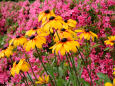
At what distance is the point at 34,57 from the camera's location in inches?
140

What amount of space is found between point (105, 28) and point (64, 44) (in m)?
2.02

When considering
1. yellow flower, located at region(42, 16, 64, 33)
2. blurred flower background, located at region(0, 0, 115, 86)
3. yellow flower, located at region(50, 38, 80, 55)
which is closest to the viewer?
yellow flower, located at region(50, 38, 80, 55)

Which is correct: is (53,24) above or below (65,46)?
above

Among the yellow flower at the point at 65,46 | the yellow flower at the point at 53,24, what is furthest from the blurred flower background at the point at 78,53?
the yellow flower at the point at 65,46

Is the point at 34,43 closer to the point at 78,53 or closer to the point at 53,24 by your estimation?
the point at 53,24

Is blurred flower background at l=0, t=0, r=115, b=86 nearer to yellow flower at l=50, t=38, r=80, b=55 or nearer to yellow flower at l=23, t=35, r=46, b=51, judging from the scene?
yellow flower at l=23, t=35, r=46, b=51

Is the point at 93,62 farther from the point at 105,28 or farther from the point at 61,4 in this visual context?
the point at 61,4

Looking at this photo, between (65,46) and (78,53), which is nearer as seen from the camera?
(65,46)

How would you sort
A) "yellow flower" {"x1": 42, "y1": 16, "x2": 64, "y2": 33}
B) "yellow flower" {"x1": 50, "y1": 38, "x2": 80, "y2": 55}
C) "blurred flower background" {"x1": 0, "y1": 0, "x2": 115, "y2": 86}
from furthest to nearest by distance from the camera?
"blurred flower background" {"x1": 0, "y1": 0, "x2": 115, "y2": 86}
"yellow flower" {"x1": 42, "y1": 16, "x2": 64, "y2": 33}
"yellow flower" {"x1": 50, "y1": 38, "x2": 80, "y2": 55}

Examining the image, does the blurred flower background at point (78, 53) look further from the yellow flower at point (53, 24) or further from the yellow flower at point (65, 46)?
the yellow flower at point (65, 46)

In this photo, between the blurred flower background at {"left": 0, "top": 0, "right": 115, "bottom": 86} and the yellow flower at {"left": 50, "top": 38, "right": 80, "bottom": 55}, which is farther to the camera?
the blurred flower background at {"left": 0, "top": 0, "right": 115, "bottom": 86}

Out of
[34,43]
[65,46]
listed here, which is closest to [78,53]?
[34,43]

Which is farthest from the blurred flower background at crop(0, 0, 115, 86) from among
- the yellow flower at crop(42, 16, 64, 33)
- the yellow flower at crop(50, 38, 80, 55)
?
the yellow flower at crop(50, 38, 80, 55)

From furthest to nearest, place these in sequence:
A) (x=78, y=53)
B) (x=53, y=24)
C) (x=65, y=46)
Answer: (x=78, y=53) < (x=53, y=24) < (x=65, y=46)
